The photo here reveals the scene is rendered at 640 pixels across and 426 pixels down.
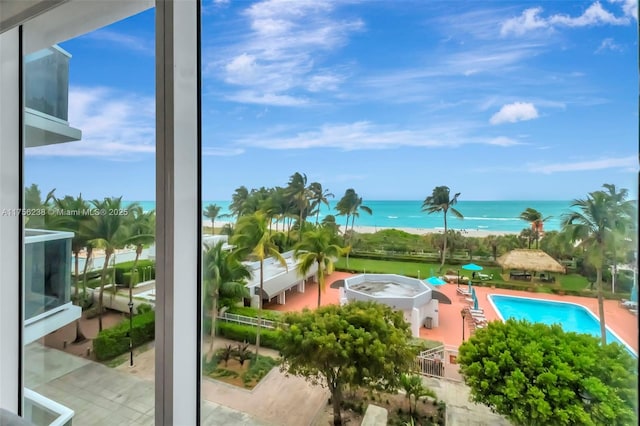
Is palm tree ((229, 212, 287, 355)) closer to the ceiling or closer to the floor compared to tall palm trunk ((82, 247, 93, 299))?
closer to the ceiling

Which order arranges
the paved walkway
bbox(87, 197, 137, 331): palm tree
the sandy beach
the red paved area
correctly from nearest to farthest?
the red paved area
the sandy beach
the paved walkway
bbox(87, 197, 137, 331): palm tree

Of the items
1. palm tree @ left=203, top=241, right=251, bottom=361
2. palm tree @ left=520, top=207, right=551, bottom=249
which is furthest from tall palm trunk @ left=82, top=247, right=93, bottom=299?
palm tree @ left=520, top=207, right=551, bottom=249

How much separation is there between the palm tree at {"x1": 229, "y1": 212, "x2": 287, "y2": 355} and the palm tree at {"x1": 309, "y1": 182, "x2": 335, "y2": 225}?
0.18m

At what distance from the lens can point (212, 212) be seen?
3.04 feet

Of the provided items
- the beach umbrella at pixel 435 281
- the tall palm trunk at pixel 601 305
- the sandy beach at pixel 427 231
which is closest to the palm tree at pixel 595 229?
the tall palm trunk at pixel 601 305

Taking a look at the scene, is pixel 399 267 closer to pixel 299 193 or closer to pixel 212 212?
pixel 299 193

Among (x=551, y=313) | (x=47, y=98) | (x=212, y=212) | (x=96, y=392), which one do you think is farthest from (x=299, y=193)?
(x=47, y=98)

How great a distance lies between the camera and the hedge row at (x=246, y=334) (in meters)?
0.89

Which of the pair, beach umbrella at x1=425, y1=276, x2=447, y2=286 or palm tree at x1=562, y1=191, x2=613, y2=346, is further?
beach umbrella at x1=425, y1=276, x2=447, y2=286

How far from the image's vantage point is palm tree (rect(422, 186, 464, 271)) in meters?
0.71

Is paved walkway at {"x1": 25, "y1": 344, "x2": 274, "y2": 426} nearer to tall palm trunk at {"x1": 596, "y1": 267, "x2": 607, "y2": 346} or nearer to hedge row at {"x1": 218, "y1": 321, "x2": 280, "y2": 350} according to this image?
hedge row at {"x1": 218, "y1": 321, "x2": 280, "y2": 350}

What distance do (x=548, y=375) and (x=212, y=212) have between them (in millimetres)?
973

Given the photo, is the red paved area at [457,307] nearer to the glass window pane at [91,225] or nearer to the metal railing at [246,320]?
the metal railing at [246,320]

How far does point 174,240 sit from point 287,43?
68cm
